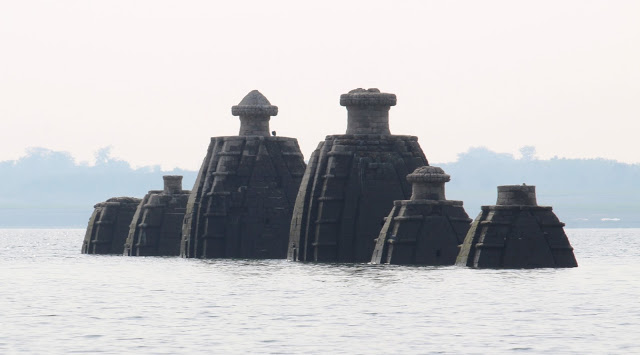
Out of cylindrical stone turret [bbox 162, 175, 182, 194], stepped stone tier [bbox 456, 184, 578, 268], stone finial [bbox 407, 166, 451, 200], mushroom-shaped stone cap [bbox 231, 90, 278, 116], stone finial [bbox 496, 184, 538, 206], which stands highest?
mushroom-shaped stone cap [bbox 231, 90, 278, 116]

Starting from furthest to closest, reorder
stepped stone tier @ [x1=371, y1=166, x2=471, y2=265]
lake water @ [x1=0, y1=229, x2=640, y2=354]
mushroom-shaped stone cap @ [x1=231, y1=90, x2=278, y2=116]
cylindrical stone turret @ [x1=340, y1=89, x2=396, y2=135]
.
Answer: mushroom-shaped stone cap @ [x1=231, y1=90, x2=278, y2=116] → cylindrical stone turret @ [x1=340, y1=89, x2=396, y2=135] → stepped stone tier @ [x1=371, y1=166, x2=471, y2=265] → lake water @ [x1=0, y1=229, x2=640, y2=354]

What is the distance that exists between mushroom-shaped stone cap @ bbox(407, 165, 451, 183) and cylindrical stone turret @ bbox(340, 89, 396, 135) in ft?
35.4

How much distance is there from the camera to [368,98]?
4245 inches

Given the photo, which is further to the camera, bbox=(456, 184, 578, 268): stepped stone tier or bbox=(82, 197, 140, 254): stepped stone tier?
bbox=(82, 197, 140, 254): stepped stone tier

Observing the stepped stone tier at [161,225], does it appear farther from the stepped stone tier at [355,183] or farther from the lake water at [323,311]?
the stepped stone tier at [355,183]

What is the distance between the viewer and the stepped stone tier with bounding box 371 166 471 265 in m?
96.1

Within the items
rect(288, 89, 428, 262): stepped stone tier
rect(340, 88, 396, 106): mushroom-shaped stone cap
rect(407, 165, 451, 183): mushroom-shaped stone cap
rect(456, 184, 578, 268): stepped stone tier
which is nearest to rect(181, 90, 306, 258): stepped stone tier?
rect(288, 89, 428, 262): stepped stone tier

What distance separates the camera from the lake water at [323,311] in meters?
56.0

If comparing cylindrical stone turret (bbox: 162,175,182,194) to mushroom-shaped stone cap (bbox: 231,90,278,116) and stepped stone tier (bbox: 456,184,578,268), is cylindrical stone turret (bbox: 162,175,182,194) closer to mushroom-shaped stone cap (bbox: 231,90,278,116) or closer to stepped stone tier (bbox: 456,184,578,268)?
mushroom-shaped stone cap (bbox: 231,90,278,116)

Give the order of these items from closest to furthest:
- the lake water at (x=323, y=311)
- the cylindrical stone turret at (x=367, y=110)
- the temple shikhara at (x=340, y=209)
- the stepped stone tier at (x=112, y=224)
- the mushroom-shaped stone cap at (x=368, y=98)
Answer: the lake water at (x=323, y=311)
the temple shikhara at (x=340, y=209)
the mushroom-shaped stone cap at (x=368, y=98)
the cylindrical stone turret at (x=367, y=110)
the stepped stone tier at (x=112, y=224)

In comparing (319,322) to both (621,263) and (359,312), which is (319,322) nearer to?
(359,312)

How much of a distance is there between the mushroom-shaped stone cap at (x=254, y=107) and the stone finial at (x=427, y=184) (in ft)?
88.9

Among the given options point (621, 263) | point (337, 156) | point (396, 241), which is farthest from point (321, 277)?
point (621, 263)

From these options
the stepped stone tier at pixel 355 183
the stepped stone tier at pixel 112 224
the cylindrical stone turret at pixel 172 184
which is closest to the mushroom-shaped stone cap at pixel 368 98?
the stepped stone tier at pixel 355 183
